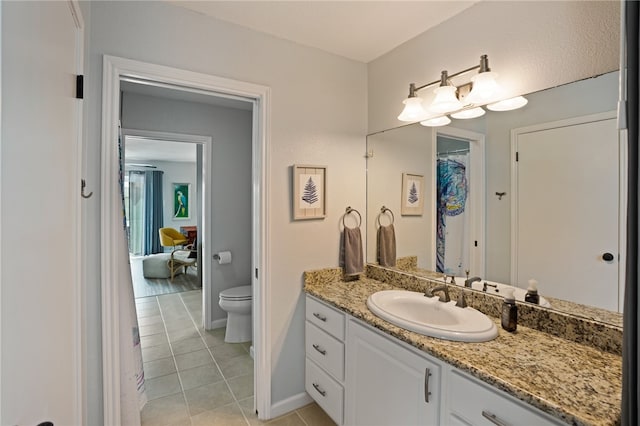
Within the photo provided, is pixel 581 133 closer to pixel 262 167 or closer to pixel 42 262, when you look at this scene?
pixel 262 167

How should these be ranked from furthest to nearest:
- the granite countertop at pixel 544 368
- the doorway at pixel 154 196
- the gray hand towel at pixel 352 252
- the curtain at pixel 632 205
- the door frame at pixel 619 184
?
the doorway at pixel 154 196 < the gray hand towel at pixel 352 252 < the door frame at pixel 619 184 < the granite countertop at pixel 544 368 < the curtain at pixel 632 205

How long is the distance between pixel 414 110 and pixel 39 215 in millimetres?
1819

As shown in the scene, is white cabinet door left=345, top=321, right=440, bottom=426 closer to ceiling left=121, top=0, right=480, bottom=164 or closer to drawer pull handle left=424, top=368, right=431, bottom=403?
drawer pull handle left=424, top=368, right=431, bottom=403

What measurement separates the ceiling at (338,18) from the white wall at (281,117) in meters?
0.09

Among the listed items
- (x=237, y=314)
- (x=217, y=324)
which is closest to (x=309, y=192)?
(x=237, y=314)

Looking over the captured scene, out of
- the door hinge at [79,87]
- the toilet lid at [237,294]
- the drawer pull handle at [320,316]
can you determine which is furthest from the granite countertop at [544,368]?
the toilet lid at [237,294]

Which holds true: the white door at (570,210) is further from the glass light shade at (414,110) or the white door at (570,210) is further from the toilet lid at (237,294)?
the toilet lid at (237,294)

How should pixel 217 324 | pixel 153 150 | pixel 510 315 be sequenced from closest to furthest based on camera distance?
pixel 510 315 → pixel 217 324 → pixel 153 150

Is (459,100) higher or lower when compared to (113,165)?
higher

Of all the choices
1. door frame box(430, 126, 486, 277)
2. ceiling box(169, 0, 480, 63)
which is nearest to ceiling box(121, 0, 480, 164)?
ceiling box(169, 0, 480, 63)

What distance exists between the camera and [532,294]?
1.44 metres

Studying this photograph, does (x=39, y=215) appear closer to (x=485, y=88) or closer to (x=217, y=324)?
(x=485, y=88)

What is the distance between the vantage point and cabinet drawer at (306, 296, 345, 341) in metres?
1.75

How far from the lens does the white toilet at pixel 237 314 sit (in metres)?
3.04
